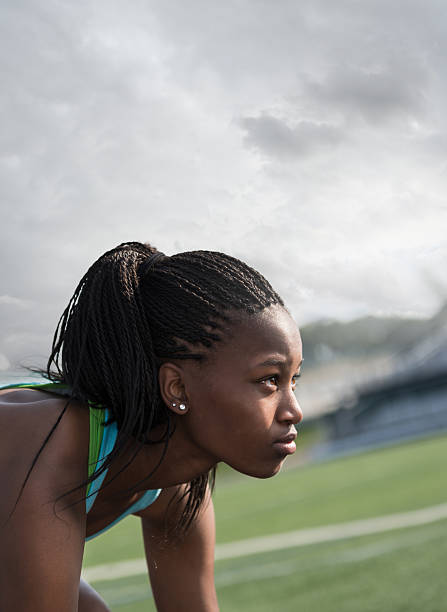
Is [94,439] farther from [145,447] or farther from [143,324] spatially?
[143,324]

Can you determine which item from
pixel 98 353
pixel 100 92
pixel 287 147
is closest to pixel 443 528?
pixel 287 147

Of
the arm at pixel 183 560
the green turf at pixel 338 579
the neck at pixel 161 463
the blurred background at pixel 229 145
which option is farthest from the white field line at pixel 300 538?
the neck at pixel 161 463

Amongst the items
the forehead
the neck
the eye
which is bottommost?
the neck

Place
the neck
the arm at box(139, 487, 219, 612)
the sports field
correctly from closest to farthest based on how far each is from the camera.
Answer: the neck
the arm at box(139, 487, 219, 612)
the sports field

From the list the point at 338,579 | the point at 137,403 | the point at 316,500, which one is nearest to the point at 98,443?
the point at 137,403

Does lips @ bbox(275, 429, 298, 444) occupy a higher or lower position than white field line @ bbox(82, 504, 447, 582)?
lower

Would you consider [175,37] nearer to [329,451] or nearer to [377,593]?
[377,593]

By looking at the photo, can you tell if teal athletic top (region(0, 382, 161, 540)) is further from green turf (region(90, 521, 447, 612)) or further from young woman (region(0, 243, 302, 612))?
green turf (region(90, 521, 447, 612))

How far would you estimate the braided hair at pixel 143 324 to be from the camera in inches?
73.0

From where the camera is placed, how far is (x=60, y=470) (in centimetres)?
173

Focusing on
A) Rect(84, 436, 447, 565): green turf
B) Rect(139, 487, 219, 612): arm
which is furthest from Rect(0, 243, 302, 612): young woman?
Rect(84, 436, 447, 565): green turf

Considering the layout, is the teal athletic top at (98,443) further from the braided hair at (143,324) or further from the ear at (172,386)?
the ear at (172,386)

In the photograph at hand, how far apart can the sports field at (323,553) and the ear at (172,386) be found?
2.34 m

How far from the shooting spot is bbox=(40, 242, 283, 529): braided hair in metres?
1.85
